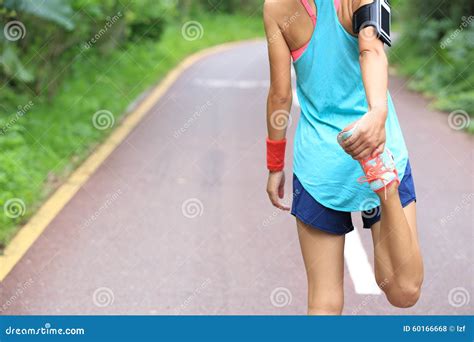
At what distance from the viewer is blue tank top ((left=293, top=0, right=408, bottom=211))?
107 inches

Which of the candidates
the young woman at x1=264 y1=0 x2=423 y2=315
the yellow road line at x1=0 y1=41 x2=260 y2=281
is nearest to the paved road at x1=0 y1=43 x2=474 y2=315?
the yellow road line at x1=0 y1=41 x2=260 y2=281

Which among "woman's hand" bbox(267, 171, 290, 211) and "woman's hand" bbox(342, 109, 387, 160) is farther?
"woman's hand" bbox(267, 171, 290, 211)

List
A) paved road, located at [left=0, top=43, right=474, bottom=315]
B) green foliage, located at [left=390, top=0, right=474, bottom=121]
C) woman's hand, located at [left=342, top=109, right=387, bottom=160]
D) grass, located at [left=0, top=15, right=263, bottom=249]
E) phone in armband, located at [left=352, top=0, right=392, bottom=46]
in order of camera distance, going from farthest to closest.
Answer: green foliage, located at [left=390, top=0, right=474, bottom=121] → grass, located at [left=0, top=15, right=263, bottom=249] → paved road, located at [left=0, top=43, right=474, bottom=315] → phone in armband, located at [left=352, top=0, right=392, bottom=46] → woman's hand, located at [left=342, top=109, right=387, bottom=160]

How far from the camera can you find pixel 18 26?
31.4 ft

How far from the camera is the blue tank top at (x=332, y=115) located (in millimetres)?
2725

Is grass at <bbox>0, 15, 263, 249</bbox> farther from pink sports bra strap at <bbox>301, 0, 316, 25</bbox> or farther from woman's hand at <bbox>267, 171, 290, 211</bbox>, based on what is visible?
pink sports bra strap at <bbox>301, 0, 316, 25</bbox>

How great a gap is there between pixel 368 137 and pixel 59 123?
323 inches

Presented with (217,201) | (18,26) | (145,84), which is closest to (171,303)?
(217,201)

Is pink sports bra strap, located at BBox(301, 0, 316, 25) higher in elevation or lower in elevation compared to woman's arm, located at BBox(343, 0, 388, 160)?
higher

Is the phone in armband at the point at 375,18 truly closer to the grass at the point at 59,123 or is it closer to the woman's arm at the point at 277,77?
the woman's arm at the point at 277,77

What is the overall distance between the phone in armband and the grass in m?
4.28

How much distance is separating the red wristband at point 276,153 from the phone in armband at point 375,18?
58 cm
